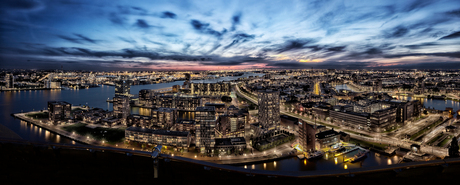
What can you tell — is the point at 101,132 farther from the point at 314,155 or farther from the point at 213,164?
the point at 314,155

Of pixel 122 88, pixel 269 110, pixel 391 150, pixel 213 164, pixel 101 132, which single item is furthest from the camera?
pixel 122 88

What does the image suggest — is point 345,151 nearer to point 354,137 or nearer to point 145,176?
point 354,137

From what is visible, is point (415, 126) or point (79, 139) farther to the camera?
point (415, 126)

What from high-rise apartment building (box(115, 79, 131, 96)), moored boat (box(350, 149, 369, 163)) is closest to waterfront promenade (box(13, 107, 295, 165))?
moored boat (box(350, 149, 369, 163))

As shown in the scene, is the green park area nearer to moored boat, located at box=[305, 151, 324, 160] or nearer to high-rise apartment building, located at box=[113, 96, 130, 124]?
high-rise apartment building, located at box=[113, 96, 130, 124]

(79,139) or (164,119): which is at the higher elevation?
(164,119)

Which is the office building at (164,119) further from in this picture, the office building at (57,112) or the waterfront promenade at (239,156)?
the office building at (57,112)

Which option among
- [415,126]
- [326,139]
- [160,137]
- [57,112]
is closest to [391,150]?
[326,139]

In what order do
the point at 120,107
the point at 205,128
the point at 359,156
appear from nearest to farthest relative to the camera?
the point at 359,156
the point at 205,128
the point at 120,107
